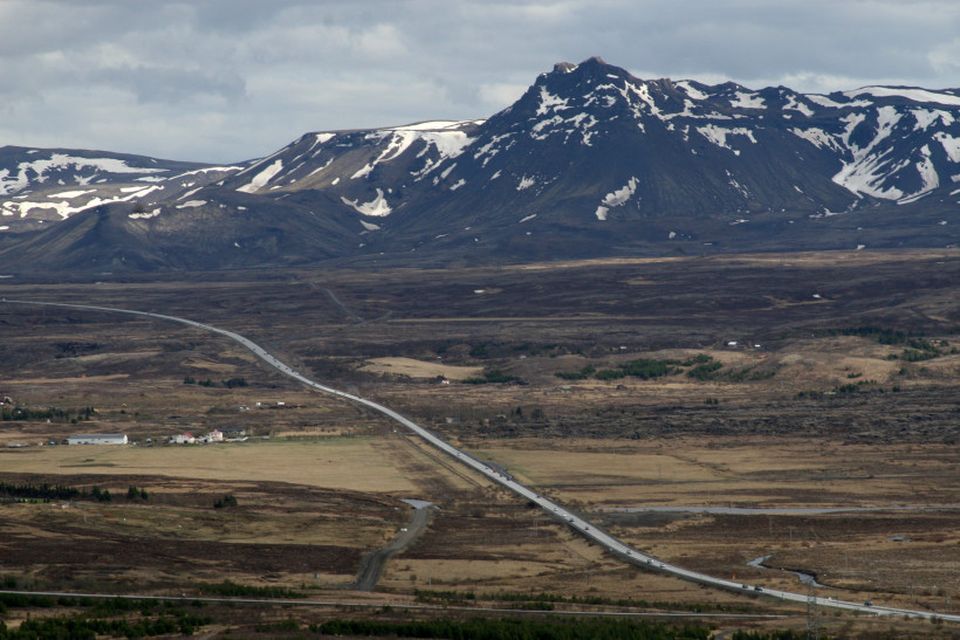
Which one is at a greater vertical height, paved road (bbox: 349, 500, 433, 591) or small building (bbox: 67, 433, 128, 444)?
paved road (bbox: 349, 500, 433, 591)

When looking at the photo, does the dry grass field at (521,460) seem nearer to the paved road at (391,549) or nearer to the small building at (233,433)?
the paved road at (391,549)

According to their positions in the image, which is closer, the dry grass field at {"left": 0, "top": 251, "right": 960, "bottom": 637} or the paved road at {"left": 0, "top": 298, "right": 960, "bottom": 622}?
the paved road at {"left": 0, "top": 298, "right": 960, "bottom": 622}

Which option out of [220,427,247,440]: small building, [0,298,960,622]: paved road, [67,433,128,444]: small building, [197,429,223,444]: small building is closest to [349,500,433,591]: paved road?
[0,298,960,622]: paved road

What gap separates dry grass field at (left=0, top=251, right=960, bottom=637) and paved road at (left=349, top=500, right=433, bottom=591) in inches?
27.2

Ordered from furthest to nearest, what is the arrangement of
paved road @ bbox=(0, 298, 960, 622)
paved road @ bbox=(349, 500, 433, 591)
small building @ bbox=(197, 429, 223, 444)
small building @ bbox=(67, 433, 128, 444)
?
small building @ bbox=(197, 429, 223, 444)
small building @ bbox=(67, 433, 128, 444)
paved road @ bbox=(349, 500, 433, 591)
paved road @ bbox=(0, 298, 960, 622)

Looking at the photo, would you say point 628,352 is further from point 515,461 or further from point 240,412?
point 515,461

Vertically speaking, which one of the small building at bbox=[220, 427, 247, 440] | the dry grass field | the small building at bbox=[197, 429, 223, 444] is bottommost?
the small building at bbox=[220, 427, 247, 440]

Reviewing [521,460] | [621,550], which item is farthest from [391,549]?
[521,460]

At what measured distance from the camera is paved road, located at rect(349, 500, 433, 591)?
7025 centimetres

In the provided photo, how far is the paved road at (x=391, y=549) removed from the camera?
2766 inches

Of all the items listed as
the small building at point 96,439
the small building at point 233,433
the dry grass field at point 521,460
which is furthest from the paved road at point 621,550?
the small building at point 96,439

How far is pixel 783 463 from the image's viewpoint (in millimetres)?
111312

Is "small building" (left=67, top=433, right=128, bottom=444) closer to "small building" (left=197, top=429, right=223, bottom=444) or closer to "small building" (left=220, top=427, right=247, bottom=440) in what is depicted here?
"small building" (left=197, top=429, right=223, bottom=444)

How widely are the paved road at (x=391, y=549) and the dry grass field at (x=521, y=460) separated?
69cm
